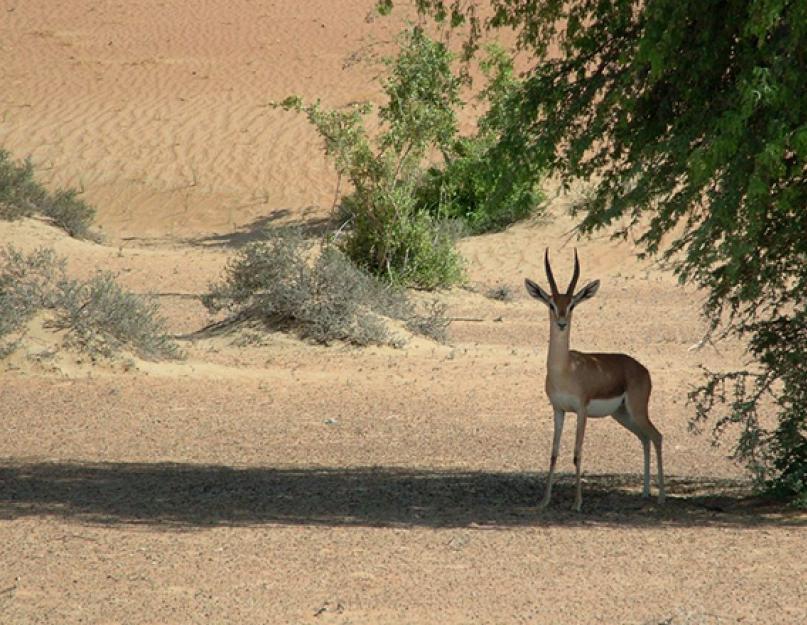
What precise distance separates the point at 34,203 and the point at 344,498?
2292cm

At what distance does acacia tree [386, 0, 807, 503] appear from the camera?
834 centimetres

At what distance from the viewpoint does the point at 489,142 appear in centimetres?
2766

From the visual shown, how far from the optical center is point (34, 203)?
31.7 meters

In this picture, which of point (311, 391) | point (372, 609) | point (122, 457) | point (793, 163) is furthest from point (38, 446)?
point (793, 163)

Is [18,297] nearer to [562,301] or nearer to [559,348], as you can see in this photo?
[559,348]

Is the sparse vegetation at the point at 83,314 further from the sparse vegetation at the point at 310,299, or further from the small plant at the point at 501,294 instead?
the small plant at the point at 501,294

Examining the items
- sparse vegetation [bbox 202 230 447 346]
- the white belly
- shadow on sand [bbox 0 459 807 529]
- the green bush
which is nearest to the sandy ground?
shadow on sand [bbox 0 459 807 529]

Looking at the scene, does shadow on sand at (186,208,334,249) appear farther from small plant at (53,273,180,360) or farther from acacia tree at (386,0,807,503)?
acacia tree at (386,0,807,503)

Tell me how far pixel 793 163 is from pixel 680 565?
268cm

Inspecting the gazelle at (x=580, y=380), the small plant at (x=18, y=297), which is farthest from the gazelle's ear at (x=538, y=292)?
the small plant at (x=18, y=297)

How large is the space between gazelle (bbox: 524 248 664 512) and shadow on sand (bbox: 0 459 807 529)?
42cm

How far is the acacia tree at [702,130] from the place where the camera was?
27.4ft

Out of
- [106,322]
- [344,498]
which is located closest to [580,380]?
[344,498]

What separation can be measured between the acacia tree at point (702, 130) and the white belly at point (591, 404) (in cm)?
82
